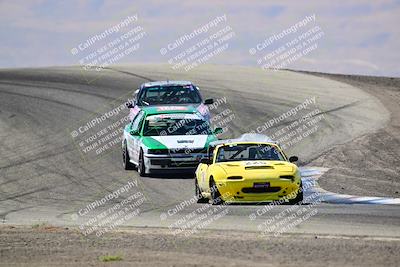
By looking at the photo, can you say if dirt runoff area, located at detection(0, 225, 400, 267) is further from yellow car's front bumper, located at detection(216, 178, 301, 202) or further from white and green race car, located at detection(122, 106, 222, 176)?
white and green race car, located at detection(122, 106, 222, 176)

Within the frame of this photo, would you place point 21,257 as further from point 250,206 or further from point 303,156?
point 303,156

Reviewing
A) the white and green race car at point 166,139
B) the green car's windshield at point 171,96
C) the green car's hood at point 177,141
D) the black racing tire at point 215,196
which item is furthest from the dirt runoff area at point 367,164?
the green car's windshield at point 171,96

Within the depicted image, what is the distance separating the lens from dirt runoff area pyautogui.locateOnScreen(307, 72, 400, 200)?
68.9 feet

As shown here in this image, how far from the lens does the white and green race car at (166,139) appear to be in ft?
73.5

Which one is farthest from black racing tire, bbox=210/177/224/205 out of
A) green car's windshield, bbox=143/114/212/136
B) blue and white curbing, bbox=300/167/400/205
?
green car's windshield, bbox=143/114/212/136

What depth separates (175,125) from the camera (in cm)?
2347

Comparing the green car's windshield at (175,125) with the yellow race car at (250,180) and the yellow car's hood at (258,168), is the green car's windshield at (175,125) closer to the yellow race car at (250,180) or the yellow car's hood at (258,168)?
the yellow race car at (250,180)

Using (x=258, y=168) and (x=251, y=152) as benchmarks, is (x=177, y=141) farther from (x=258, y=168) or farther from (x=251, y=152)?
(x=258, y=168)

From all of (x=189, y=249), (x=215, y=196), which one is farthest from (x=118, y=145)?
(x=189, y=249)

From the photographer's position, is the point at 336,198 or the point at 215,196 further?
the point at 336,198

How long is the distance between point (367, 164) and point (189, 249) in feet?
45.0

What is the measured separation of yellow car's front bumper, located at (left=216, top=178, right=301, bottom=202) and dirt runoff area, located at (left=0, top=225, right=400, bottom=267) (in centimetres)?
308

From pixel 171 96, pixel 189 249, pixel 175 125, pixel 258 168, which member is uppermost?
pixel 171 96

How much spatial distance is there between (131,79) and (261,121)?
1053 cm
